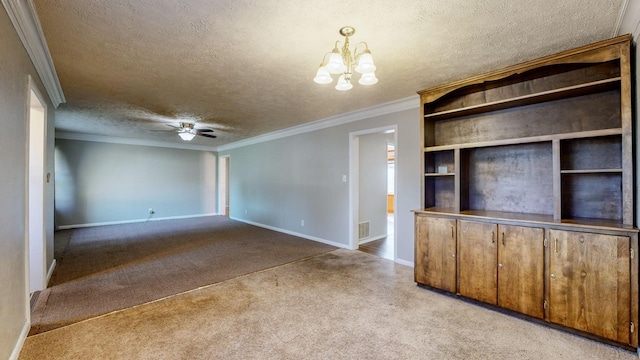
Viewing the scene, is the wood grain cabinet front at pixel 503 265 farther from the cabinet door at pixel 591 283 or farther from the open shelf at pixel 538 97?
the open shelf at pixel 538 97

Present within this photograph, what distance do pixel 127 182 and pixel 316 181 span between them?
5530mm

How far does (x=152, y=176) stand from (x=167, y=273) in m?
5.22

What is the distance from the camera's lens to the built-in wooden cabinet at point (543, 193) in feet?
6.63

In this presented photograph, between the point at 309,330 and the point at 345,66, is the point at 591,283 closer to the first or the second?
the point at 309,330

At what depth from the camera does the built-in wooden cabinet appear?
2.02m

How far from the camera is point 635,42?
198 centimetres

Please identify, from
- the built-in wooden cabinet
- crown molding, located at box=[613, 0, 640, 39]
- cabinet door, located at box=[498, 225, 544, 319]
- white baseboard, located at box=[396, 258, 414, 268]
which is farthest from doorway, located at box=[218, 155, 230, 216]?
crown molding, located at box=[613, 0, 640, 39]

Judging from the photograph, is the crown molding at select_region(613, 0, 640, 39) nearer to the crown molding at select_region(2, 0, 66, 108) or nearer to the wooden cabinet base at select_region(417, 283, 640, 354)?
the wooden cabinet base at select_region(417, 283, 640, 354)

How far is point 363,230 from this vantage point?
5.27m

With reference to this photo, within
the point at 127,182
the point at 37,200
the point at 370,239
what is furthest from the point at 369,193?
the point at 127,182

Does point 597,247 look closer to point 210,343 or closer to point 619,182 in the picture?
point 619,182

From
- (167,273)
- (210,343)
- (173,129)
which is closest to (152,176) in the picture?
(173,129)

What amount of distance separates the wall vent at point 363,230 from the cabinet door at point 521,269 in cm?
283

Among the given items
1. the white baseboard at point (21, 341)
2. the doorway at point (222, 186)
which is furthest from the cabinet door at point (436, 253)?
the doorway at point (222, 186)
